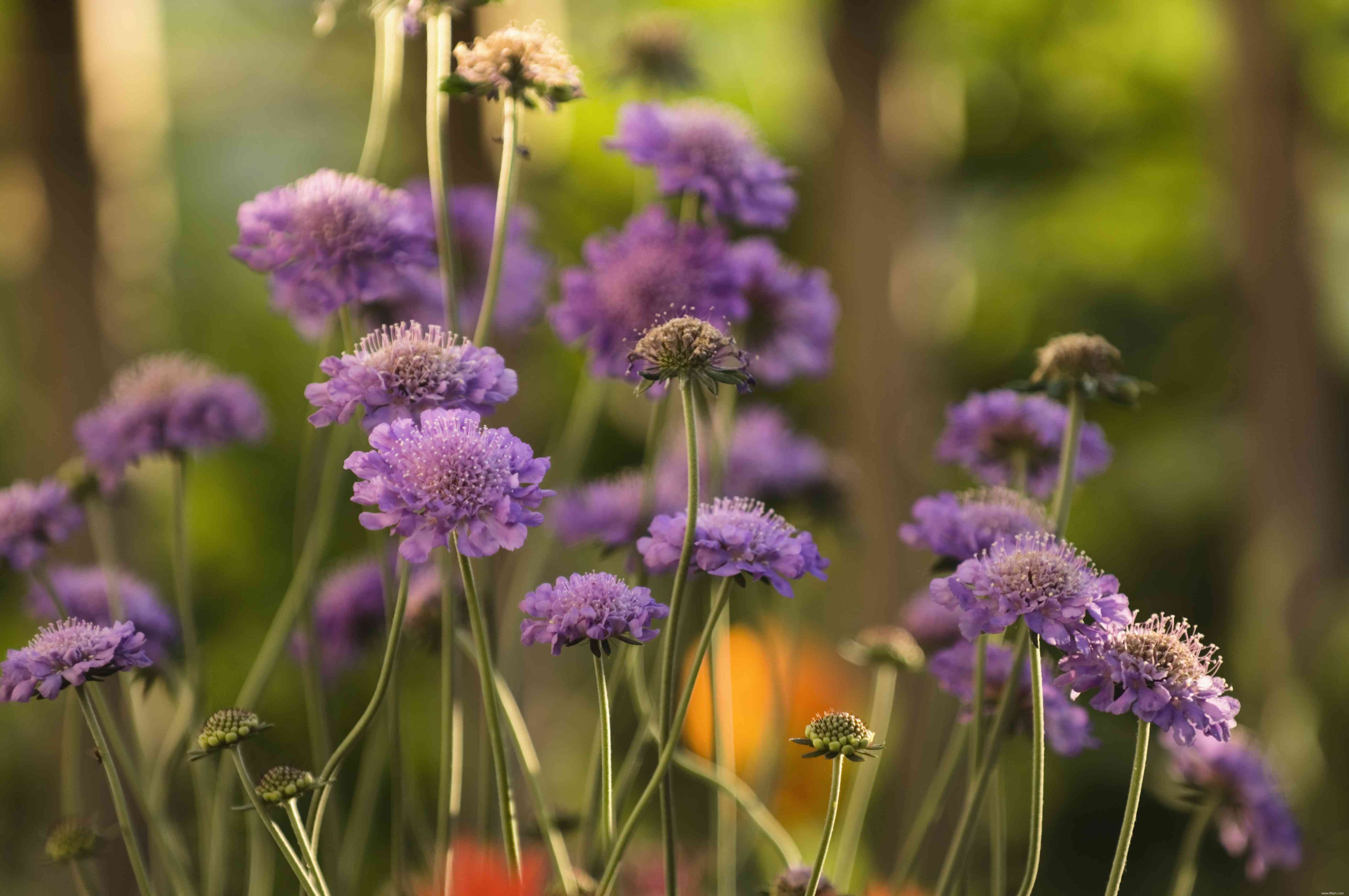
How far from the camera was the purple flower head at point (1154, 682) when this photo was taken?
560 millimetres

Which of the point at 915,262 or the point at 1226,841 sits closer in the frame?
A: the point at 1226,841

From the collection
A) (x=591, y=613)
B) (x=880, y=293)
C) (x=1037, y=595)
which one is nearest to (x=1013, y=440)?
(x=1037, y=595)

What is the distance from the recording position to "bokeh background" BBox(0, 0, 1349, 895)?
2.32 meters

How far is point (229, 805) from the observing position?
32.4 inches

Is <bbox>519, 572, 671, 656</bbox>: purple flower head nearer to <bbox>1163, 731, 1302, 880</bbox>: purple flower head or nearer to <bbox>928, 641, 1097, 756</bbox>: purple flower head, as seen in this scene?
<bbox>928, 641, 1097, 756</bbox>: purple flower head

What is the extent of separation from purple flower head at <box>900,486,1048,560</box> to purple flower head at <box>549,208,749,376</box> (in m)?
0.21

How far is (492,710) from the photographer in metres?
0.57

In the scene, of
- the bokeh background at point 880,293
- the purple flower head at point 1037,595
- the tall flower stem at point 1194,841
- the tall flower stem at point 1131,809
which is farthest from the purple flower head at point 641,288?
the tall flower stem at point 1194,841

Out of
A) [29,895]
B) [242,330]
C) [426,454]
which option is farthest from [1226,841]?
[242,330]

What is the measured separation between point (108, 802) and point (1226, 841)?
173 centimetres

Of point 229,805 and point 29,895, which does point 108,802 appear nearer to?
point 29,895

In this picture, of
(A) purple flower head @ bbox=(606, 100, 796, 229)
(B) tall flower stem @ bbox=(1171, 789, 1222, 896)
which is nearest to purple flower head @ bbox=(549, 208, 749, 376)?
(A) purple flower head @ bbox=(606, 100, 796, 229)

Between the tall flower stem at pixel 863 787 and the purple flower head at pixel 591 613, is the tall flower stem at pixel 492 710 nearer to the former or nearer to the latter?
the purple flower head at pixel 591 613

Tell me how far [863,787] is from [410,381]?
52 cm
